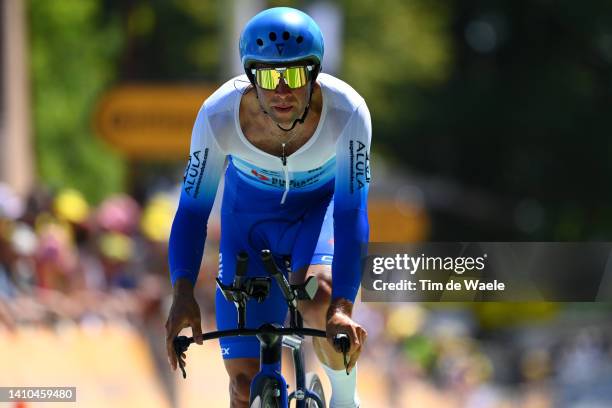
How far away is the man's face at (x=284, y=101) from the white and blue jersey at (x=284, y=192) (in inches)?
6.5

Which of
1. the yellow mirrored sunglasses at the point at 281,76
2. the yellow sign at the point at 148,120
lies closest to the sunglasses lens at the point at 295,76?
the yellow mirrored sunglasses at the point at 281,76

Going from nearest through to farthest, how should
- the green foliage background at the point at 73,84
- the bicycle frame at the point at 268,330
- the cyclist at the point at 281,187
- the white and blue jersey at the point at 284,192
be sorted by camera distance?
1. the bicycle frame at the point at 268,330
2. the cyclist at the point at 281,187
3. the white and blue jersey at the point at 284,192
4. the green foliage background at the point at 73,84

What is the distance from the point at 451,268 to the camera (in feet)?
25.6

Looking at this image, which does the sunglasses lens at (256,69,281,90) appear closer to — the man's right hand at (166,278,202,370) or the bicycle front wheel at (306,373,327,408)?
the man's right hand at (166,278,202,370)

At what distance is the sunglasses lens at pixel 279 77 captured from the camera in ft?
18.3

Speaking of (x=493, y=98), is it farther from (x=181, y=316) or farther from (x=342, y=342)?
(x=342, y=342)

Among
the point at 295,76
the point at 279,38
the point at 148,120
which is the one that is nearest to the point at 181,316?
the point at 295,76

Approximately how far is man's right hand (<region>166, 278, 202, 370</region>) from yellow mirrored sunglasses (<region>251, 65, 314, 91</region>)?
0.87m

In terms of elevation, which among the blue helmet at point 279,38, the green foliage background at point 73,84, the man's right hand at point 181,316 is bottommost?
the man's right hand at point 181,316

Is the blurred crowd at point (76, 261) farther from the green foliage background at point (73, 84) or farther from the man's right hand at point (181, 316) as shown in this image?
the green foliage background at point (73, 84)

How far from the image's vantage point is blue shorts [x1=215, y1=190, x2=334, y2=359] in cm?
596

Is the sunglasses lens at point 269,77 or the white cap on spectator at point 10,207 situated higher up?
the white cap on spectator at point 10,207

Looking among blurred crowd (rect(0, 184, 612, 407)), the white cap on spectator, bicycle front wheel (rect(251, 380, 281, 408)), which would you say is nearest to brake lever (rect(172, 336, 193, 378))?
bicycle front wheel (rect(251, 380, 281, 408))

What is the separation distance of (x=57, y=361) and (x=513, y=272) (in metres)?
2.83
